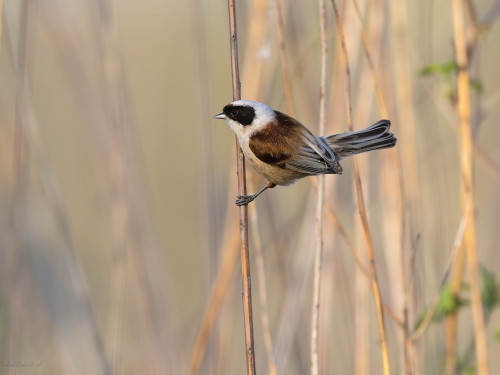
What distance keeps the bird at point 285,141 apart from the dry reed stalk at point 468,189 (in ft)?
0.80

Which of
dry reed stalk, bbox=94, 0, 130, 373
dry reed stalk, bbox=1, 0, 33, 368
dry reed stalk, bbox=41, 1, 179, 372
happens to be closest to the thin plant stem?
dry reed stalk, bbox=94, 0, 130, 373

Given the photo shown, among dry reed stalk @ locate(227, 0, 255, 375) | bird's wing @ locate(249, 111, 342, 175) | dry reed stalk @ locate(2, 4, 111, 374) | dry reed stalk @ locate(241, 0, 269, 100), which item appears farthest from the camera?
dry reed stalk @ locate(2, 4, 111, 374)

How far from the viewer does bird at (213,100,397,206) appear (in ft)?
5.69

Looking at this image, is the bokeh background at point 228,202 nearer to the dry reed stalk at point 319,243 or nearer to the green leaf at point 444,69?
the green leaf at point 444,69

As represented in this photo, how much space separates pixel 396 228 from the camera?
203 cm

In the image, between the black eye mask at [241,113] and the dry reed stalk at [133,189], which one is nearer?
the black eye mask at [241,113]

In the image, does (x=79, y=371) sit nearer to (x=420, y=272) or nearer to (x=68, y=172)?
(x=420, y=272)

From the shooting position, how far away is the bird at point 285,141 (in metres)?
1.73

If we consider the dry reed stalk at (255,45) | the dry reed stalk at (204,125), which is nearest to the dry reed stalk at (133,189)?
the dry reed stalk at (204,125)

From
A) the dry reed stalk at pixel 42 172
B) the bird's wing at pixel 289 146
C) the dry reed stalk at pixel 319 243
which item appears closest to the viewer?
the dry reed stalk at pixel 319 243

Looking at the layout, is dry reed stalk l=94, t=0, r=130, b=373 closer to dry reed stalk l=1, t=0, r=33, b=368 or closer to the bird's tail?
dry reed stalk l=1, t=0, r=33, b=368

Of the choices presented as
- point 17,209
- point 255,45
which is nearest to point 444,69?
point 255,45

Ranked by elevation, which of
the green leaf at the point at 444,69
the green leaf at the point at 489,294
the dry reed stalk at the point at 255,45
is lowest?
the green leaf at the point at 489,294

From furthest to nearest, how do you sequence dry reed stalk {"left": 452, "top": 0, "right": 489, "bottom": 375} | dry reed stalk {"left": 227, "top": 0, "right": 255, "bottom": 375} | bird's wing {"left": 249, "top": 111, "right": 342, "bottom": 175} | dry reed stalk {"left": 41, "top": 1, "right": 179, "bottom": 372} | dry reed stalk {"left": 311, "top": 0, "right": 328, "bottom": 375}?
dry reed stalk {"left": 41, "top": 1, "right": 179, "bottom": 372}
bird's wing {"left": 249, "top": 111, "right": 342, "bottom": 175}
dry reed stalk {"left": 452, "top": 0, "right": 489, "bottom": 375}
dry reed stalk {"left": 311, "top": 0, "right": 328, "bottom": 375}
dry reed stalk {"left": 227, "top": 0, "right": 255, "bottom": 375}
